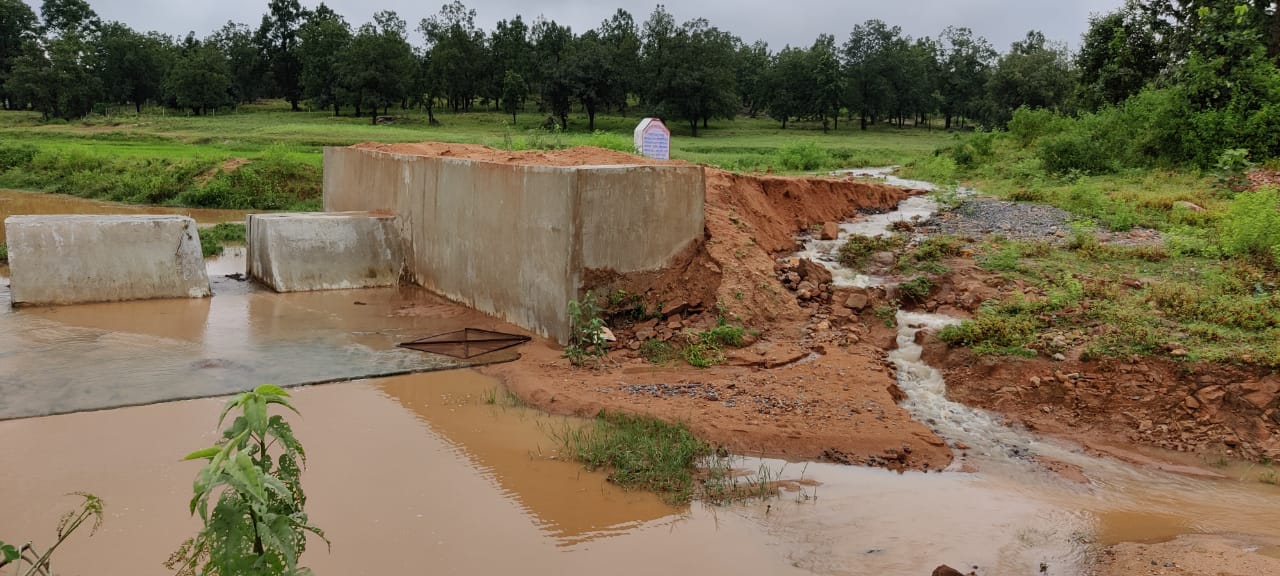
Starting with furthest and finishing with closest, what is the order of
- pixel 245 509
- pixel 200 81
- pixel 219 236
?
pixel 200 81
pixel 219 236
pixel 245 509

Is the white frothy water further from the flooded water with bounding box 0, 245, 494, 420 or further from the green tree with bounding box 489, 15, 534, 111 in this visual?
the green tree with bounding box 489, 15, 534, 111

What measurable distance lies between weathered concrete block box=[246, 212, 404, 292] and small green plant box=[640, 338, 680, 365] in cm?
512

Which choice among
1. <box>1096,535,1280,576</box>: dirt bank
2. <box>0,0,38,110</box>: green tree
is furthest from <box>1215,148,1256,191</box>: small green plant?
<box>0,0,38,110</box>: green tree

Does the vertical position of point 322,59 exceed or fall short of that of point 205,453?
it exceeds it

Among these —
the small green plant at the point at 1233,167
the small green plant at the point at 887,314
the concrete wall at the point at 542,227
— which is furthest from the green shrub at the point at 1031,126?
the concrete wall at the point at 542,227

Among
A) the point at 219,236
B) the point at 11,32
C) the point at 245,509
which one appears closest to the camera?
the point at 245,509

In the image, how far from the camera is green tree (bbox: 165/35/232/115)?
51.6 meters

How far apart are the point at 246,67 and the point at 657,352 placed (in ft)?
208

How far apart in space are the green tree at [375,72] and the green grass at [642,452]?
4420 centimetres

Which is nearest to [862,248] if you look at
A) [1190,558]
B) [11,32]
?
[1190,558]

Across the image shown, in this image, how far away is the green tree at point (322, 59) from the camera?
5381 cm

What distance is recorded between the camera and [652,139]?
42.5 feet

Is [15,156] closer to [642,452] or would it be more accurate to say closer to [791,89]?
[642,452]

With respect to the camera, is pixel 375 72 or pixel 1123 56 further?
pixel 375 72
